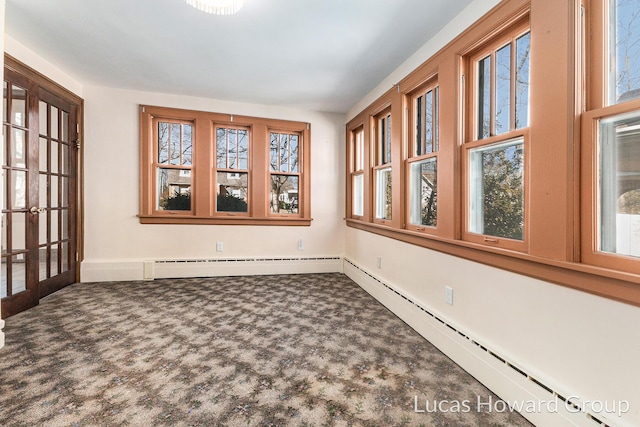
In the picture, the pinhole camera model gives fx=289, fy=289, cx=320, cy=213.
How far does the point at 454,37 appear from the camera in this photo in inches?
88.3

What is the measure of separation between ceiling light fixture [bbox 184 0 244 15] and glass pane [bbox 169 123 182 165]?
254 centimetres

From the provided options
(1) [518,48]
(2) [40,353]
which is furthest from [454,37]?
(2) [40,353]

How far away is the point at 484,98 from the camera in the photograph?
2.12 m

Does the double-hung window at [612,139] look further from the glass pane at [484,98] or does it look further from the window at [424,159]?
the window at [424,159]

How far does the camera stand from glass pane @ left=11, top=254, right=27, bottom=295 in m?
2.76

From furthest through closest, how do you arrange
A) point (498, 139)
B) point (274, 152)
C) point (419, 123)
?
point (274, 152), point (419, 123), point (498, 139)

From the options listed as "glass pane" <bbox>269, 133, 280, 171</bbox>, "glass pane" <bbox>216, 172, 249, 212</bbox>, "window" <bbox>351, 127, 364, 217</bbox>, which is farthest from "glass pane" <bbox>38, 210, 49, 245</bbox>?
"window" <bbox>351, 127, 364, 217</bbox>

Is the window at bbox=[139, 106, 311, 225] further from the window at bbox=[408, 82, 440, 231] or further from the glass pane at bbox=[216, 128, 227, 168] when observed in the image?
the window at bbox=[408, 82, 440, 231]

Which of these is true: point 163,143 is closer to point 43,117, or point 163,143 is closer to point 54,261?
point 43,117

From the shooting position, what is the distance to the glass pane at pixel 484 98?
2084 millimetres

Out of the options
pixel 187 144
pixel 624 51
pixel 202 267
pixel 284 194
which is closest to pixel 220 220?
pixel 202 267

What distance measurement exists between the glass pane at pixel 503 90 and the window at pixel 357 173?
89.5 inches

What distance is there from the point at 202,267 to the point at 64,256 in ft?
5.28

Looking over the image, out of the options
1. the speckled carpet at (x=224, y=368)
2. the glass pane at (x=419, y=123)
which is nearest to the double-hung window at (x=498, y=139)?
the glass pane at (x=419, y=123)
